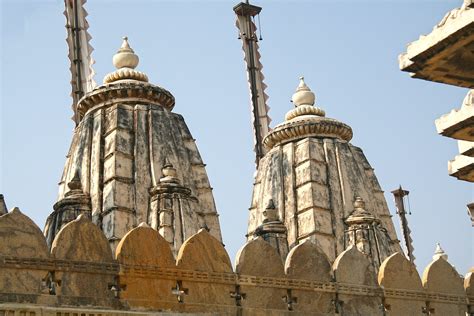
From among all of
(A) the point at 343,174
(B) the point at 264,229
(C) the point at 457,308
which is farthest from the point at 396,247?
(C) the point at 457,308

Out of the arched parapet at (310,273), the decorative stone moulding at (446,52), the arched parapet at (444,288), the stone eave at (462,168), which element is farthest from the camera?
the arched parapet at (444,288)

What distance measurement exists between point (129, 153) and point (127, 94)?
1.79 m

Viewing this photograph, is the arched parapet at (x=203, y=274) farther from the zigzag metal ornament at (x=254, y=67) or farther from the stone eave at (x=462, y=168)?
the zigzag metal ornament at (x=254, y=67)

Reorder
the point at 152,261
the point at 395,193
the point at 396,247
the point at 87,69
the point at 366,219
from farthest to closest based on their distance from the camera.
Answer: the point at 395,193
the point at 87,69
the point at 396,247
the point at 366,219
the point at 152,261

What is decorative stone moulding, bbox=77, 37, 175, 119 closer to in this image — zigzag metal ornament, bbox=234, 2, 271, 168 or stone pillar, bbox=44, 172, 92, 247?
stone pillar, bbox=44, 172, 92, 247

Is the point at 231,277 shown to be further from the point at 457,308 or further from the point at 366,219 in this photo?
the point at 366,219

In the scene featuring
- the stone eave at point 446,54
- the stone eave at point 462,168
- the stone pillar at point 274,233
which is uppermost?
the stone pillar at point 274,233

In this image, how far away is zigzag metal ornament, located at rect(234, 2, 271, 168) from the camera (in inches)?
1662

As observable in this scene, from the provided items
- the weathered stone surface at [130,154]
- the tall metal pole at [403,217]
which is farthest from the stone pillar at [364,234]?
the tall metal pole at [403,217]

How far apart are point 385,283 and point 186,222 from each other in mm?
7361

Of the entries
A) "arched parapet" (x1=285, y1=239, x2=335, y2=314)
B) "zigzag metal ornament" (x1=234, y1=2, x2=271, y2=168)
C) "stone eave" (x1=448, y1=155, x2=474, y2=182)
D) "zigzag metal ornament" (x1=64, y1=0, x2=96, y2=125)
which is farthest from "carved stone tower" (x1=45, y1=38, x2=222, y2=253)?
"zigzag metal ornament" (x1=234, y1=2, x2=271, y2=168)

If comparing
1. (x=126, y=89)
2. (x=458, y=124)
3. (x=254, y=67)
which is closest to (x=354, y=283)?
(x=458, y=124)

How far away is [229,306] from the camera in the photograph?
38.3ft

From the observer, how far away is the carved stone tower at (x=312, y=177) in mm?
26734
